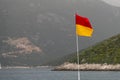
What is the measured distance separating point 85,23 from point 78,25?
1072 millimetres

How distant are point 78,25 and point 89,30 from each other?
1540 millimetres

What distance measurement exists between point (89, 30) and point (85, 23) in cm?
85

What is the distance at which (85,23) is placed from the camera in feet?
158

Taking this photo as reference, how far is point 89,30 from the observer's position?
48.2m

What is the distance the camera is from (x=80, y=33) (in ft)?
154

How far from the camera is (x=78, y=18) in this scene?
1886 inches

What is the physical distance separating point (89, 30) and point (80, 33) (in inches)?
65.3

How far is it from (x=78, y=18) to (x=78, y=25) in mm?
956

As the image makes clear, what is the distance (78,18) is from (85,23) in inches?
35.8

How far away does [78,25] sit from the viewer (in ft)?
155
